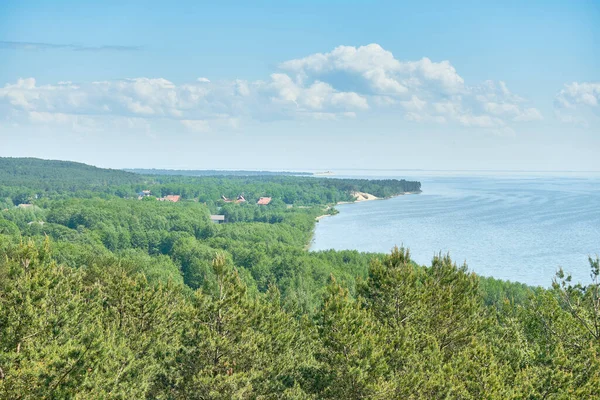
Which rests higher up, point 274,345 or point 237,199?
point 274,345

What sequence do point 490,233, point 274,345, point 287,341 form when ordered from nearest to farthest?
point 274,345, point 287,341, point 490,233

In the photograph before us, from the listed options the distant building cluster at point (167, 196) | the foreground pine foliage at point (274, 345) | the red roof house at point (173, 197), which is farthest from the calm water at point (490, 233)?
the distant building cluster at point (167, 196)

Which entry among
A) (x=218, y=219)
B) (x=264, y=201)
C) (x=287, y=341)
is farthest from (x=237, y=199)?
(x=287, y=341)

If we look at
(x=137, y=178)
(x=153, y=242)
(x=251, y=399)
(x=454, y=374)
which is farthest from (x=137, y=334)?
(x=137, y=178)

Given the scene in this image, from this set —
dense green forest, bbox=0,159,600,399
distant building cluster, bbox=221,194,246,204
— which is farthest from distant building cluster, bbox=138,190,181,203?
dense green forest, bbox=0,159,600,399

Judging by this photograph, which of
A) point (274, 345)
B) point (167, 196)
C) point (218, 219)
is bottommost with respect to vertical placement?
point (218, 219)

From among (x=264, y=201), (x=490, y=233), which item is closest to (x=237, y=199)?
(x=264, y=201)

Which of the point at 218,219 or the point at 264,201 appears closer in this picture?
the point at 218,219

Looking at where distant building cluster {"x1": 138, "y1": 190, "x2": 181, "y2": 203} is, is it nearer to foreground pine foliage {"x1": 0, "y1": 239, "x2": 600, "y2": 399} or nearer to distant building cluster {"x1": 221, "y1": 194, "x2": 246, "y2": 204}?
distant building cluster {"x1": 221, "y1": 194, "x2": 246, "y2": 204}

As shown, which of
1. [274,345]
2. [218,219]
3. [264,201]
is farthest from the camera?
[264,201]

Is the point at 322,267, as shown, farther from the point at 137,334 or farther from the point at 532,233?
the point at 532,233

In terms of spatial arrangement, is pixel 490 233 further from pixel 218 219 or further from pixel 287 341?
pixel 287 341
